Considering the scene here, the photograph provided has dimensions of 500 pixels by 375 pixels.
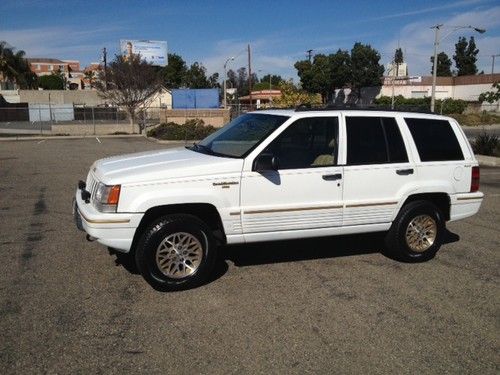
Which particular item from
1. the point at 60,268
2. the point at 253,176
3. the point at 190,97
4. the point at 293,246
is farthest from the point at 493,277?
the point at 190,97

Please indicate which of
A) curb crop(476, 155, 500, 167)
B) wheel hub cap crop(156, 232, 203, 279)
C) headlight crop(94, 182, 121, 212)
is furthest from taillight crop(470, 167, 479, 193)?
curb crop(476, 155, 500, 167)

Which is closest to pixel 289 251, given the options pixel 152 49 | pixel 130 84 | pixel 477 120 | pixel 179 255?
pixel 179 255

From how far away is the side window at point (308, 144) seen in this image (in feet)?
17.5

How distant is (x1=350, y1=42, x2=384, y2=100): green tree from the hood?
8485 centimetres

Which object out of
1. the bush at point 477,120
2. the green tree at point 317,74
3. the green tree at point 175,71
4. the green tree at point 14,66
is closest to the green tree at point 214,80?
the green tree at point 175,71

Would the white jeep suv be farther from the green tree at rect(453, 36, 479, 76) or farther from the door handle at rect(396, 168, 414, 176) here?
the green tree at rect(453, 36, 479, 76)

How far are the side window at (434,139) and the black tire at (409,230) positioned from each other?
603 millimetres

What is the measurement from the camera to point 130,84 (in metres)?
39.7

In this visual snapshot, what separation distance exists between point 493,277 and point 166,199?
12.1ft

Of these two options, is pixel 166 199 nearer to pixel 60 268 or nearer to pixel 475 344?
pixel 60 268

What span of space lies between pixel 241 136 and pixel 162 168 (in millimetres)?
1196

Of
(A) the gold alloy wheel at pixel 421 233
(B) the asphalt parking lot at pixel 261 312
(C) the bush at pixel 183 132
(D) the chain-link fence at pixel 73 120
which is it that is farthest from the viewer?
(D) the chain-link fence at pixel 73 120

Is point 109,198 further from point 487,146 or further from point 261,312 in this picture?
point 487,146

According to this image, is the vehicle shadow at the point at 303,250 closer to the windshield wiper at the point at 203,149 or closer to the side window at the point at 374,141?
the side window at the point at 374,141
